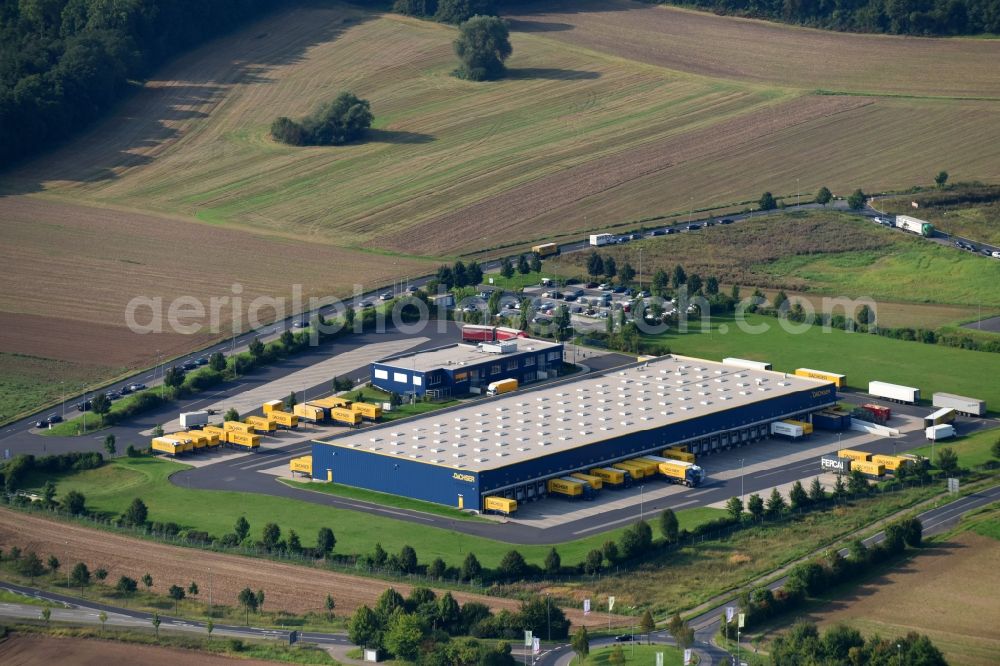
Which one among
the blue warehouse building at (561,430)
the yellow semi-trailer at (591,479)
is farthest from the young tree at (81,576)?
the yellow semi-trailer at (591,479)

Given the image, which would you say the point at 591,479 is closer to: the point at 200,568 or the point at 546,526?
the point at 546,526

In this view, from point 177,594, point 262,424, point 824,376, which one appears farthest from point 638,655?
point 824,376

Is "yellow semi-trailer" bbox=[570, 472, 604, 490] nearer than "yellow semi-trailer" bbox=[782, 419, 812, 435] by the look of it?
Yes

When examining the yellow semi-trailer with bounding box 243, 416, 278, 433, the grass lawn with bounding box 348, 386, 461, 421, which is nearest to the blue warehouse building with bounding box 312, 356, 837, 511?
the grass lawn with bounding box 348, 386, 461, 421

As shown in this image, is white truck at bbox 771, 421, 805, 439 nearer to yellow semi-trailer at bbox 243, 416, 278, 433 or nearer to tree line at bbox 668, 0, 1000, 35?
yellow semi-trailer at bbox 243, 416, 278, 433

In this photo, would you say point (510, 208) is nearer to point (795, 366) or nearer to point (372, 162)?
point (372, 162)

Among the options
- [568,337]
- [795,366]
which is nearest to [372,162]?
[568,337]

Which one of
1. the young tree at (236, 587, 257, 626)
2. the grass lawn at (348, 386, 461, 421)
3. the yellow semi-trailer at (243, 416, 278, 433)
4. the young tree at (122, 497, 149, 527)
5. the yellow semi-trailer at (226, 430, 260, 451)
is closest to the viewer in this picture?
the young tree at (236, 587, 257, 626)
